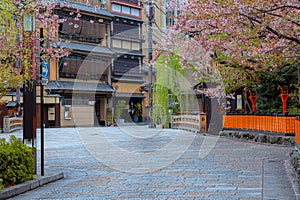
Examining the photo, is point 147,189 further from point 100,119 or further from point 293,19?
point 100,119

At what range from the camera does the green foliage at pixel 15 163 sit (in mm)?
7713

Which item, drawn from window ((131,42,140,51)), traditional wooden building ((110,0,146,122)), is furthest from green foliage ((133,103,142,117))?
window ((131,42,140,51))

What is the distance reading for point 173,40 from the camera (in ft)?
60.1

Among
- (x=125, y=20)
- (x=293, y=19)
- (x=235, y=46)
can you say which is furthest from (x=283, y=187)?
(x=125, y=20)

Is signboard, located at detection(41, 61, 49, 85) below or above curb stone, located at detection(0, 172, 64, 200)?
above

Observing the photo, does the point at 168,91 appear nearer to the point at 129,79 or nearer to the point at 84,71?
the point at 84,71

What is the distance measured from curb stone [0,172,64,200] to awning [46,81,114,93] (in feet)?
98.4

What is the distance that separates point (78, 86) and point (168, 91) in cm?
1178

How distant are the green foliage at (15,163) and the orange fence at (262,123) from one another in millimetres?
10961

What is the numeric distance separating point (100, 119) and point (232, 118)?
26.7 metres

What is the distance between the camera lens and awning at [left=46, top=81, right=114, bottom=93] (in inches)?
1556

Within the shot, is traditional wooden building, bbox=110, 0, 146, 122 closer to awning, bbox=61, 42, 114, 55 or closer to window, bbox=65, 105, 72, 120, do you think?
awning, bbox=61, 42, 114, 55

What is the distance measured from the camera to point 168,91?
34.3 meters

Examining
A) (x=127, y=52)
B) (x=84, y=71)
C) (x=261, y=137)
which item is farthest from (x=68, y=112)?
(x=261, y=137)
